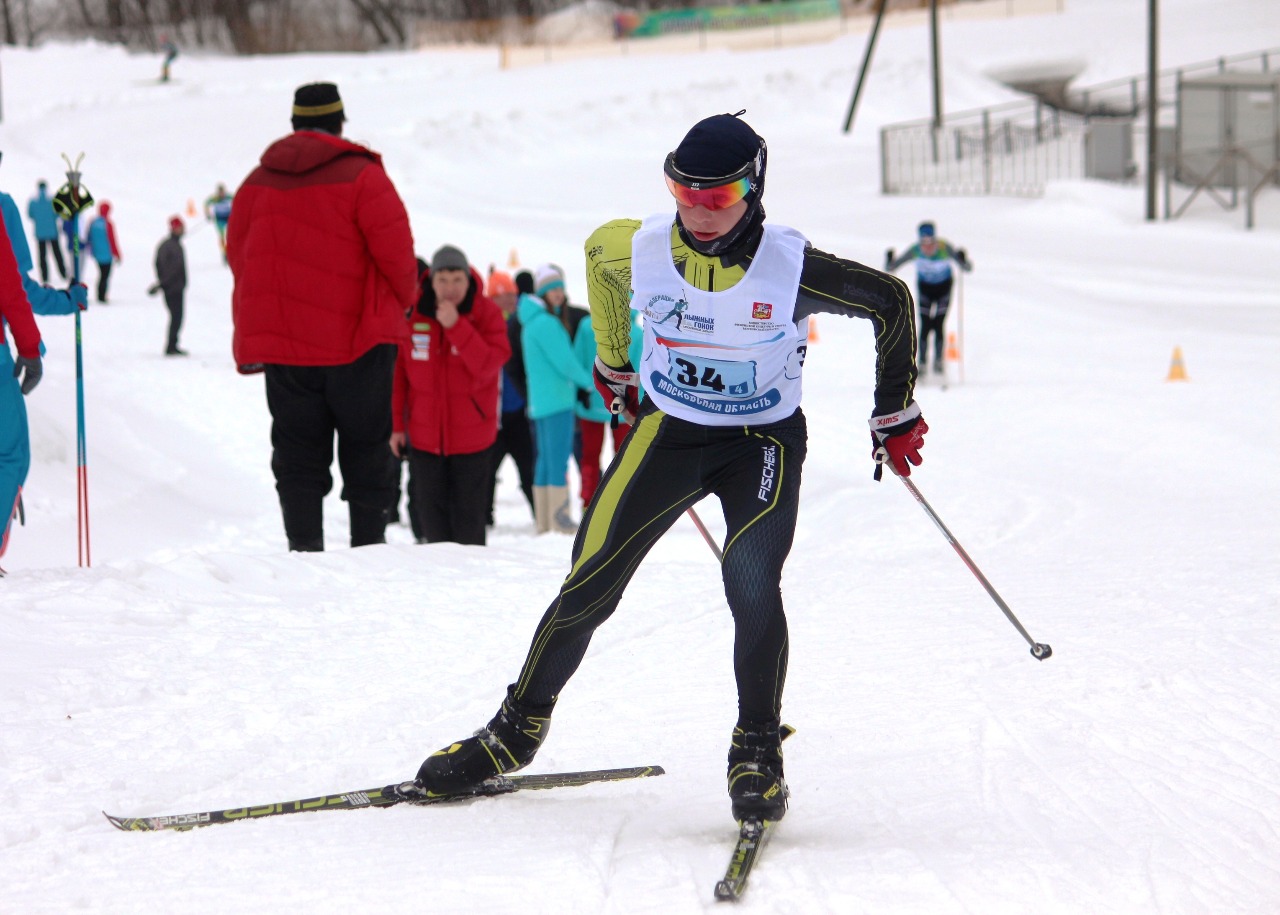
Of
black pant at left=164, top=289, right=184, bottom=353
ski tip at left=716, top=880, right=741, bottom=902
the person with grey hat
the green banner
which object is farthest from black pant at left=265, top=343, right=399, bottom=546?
the green banner

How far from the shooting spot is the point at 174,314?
632 inches

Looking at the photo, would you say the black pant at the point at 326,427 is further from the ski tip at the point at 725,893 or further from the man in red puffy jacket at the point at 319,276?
the ski tip at the point at 725,893

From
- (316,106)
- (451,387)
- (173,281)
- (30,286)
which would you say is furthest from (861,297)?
(173,281)

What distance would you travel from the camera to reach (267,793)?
396 cm

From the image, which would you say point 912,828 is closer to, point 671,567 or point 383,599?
point 383,599

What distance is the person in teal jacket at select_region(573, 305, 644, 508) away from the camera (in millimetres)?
9312

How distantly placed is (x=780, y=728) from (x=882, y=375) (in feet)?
3.28

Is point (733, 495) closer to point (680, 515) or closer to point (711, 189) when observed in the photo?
point (680, 515)

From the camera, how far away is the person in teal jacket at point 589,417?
9312mm

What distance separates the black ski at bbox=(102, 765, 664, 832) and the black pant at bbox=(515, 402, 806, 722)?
1.00 feet

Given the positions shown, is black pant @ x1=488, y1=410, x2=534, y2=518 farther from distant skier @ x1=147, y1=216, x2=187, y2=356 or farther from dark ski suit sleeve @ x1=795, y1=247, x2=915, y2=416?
distant skier @ x1=147, y1=216, x2=187, y2=356

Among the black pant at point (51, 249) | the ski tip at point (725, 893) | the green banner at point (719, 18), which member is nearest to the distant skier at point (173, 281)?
the black pant at point (51, 249)

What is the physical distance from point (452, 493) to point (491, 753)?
399cm

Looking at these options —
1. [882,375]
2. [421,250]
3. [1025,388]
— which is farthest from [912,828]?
[421,250]
